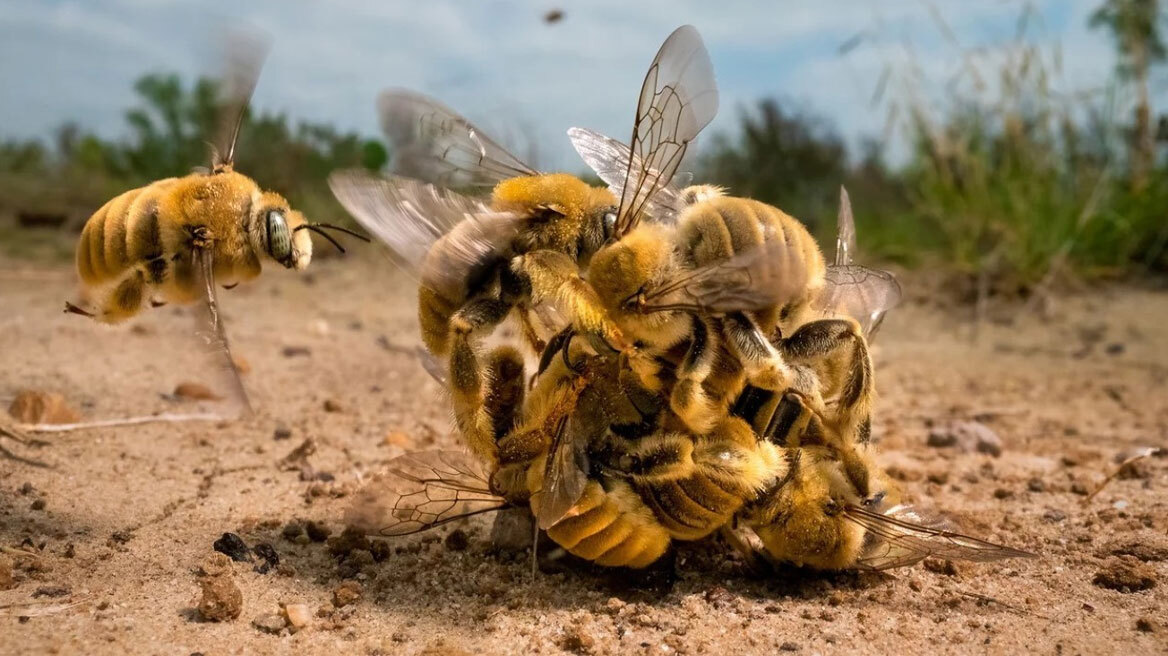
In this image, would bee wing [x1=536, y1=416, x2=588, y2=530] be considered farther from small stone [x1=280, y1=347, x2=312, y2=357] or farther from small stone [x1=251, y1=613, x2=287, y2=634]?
small stone [x1=280, y1=347, x2=312, y2=357]

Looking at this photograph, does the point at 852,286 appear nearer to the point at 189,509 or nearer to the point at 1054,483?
the point at 1054,483

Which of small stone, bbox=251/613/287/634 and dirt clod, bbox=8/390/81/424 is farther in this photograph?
dirt clod, bbox=8/390/81/424

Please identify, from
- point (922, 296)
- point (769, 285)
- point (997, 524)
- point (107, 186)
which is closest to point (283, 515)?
point (769, 285)

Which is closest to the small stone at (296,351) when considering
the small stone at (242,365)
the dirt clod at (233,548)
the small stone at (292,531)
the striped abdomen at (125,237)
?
the small stone at (242,365)

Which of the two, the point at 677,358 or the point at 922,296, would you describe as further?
the point at 922,296

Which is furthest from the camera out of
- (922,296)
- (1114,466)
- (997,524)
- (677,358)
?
(922,296)

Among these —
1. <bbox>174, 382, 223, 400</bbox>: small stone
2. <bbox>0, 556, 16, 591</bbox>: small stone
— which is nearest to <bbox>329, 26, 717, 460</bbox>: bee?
<bbox>0, 556, 16, 591</bbox>: small stone
